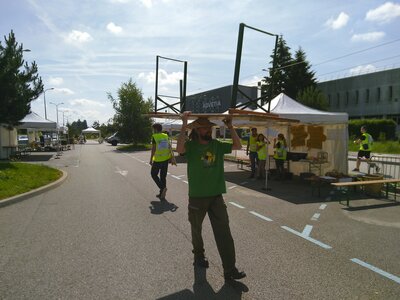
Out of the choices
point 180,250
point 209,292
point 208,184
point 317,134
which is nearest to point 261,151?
point 317,134

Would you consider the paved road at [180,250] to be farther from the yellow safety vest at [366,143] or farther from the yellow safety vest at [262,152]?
the yellow safety vest at [366,143]

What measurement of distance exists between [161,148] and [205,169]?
16.9 ft

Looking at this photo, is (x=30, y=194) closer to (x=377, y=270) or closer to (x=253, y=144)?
(x=253, y=144)

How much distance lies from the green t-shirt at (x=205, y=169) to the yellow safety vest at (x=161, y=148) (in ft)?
16.0

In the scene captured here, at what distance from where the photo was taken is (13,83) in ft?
56.7

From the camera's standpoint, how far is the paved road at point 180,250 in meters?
4.14

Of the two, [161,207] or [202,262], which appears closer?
[202,262]

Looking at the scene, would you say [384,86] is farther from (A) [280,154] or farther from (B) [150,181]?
(B) [150,181]

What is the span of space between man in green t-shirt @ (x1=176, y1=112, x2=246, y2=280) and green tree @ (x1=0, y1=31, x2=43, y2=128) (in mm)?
14947

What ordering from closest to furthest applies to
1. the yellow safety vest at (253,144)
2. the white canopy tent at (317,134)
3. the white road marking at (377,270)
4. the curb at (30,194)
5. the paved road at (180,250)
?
the paved road at (180,250) → the white road marking at (377,270) → the curb at (30,194) → the white canopy tent at (317,134) → the yellow safety vest at (253,144)

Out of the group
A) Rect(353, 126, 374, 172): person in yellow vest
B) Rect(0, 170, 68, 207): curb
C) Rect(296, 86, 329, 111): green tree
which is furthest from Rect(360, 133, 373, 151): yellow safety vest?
Rect(296, 86, 329, 111): green tree

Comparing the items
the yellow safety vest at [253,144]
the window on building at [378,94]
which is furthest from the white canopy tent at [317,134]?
the window on building at [378,94]

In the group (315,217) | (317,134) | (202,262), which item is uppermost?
(317,134)

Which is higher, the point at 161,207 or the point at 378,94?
the point at 378,94
